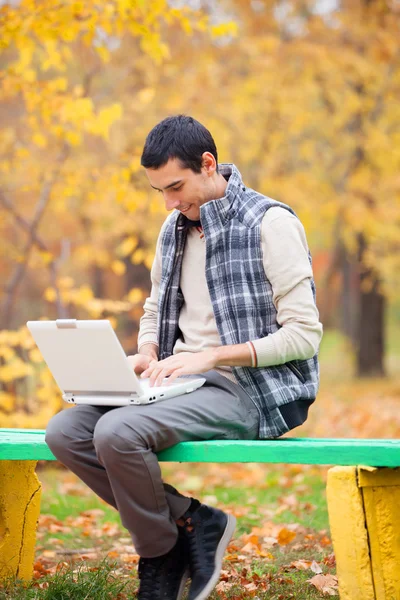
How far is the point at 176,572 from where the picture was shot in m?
2.98

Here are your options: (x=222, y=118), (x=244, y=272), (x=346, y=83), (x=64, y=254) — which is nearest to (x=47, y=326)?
(x=244, y=272)

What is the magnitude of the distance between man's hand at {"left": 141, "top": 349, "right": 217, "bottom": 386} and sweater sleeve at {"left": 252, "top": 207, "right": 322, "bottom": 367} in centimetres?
18

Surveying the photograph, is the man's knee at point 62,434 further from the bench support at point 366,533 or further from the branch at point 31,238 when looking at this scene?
the branch at point 31,238

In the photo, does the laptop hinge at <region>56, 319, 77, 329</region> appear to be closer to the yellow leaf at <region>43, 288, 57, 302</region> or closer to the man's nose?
the man's nose

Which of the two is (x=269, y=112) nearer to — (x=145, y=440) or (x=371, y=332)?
(x=371, y=332)

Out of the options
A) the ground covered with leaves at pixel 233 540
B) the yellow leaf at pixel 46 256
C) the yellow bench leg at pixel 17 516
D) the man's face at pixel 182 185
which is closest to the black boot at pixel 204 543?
the ground covered with leaves at pixel 233 540

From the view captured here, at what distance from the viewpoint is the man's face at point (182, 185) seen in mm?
3123

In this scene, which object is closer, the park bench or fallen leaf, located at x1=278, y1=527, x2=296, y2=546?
the park bench

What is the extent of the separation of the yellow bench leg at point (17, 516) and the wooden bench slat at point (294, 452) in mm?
836

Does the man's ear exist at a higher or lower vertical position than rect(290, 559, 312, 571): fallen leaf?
higher

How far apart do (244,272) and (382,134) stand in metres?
8.70

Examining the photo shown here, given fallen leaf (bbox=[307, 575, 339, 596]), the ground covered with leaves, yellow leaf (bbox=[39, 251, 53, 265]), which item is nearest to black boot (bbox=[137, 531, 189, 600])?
the ground covered with leaves

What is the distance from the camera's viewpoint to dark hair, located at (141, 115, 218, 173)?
3.11m

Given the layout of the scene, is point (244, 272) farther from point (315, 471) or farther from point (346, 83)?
point (346, 83)
